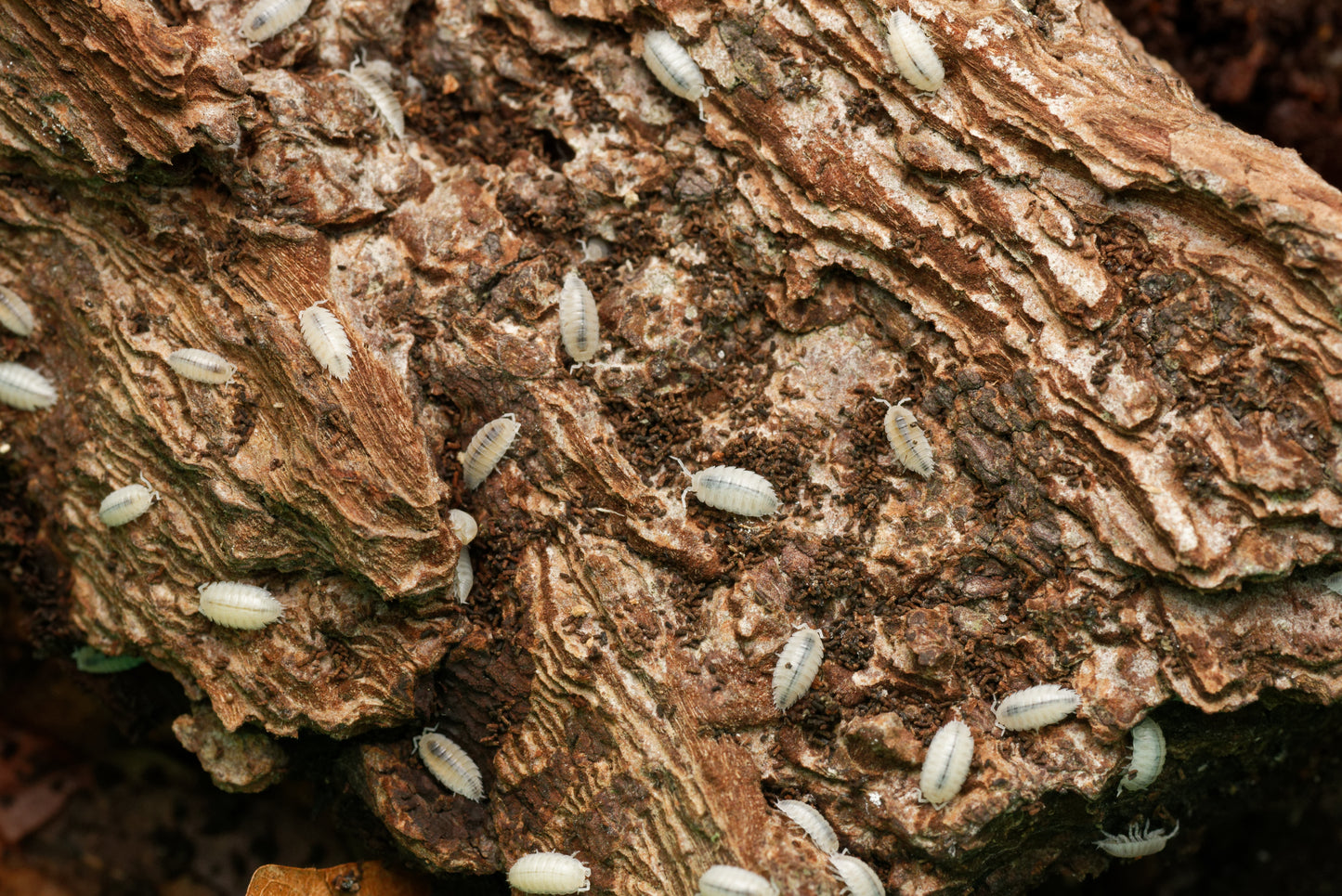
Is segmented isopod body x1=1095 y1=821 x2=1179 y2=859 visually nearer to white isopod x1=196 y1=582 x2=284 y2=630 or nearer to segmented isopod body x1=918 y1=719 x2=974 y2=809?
segmented isopod body x1=918 y1=719 x2=974 y2=809

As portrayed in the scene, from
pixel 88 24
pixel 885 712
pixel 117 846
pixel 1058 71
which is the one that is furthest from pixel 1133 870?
pixel 88 24

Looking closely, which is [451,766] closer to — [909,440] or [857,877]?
[857,877]

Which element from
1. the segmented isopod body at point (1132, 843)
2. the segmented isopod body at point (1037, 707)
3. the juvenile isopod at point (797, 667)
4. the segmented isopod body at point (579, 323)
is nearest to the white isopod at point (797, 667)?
the juvenile isopod at point (797, 667)

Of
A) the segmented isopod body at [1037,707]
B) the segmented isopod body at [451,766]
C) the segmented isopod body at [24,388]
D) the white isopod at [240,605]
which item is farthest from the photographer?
the segmented isopod body at [24,388]

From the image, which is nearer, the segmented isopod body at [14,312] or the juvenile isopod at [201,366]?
the juvenile isopod at [201,366]

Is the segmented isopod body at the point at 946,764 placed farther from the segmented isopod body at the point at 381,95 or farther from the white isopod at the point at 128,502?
the segmented isopod body at the point at 381,95

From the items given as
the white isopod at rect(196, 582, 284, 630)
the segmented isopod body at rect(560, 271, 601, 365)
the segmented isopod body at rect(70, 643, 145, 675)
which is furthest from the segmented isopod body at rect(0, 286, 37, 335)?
the segmented isopod body at rect(560, 271, 601, 365)

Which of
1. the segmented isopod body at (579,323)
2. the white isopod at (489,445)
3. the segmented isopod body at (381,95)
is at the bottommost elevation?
the white isopod at (489,445)
